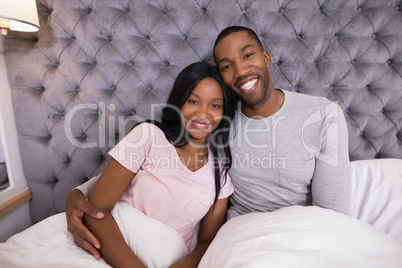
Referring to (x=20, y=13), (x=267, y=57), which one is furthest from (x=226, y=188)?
(x=20, y=13)

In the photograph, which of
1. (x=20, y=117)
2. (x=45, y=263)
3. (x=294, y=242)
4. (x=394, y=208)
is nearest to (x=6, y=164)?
(x=20, y=117)

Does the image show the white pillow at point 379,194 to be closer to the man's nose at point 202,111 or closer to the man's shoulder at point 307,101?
the man's shoulder at point 307,101

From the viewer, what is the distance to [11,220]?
1.06m

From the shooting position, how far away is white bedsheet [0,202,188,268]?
2.33ft

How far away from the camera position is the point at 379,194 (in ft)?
3.02

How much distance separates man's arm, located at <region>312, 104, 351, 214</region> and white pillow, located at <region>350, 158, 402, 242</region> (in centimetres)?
11

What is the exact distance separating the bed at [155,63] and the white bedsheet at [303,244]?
1.56 feet

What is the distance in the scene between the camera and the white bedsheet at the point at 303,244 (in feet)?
1.88

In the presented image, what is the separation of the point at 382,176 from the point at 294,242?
0.63 m

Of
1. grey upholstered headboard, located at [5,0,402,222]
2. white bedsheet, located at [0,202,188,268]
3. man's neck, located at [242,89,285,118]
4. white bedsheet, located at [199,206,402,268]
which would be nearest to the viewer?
white bedsheet, located at [199,206,402,268]

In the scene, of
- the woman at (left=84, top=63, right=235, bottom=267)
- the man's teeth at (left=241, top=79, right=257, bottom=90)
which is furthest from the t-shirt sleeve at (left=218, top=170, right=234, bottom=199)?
the man's teeth at (left=241, top=79, right=257, bottom=90)

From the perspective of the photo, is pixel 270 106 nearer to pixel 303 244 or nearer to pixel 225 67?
pixel 225 67

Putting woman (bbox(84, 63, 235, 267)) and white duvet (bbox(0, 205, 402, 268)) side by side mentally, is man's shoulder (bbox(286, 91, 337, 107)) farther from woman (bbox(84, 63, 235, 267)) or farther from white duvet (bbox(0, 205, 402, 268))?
white duvet (bbox(0, 205, 402, 268))

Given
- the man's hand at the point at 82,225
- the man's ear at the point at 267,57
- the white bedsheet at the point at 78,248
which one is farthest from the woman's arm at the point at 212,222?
the man's ear at the point at 267,57
